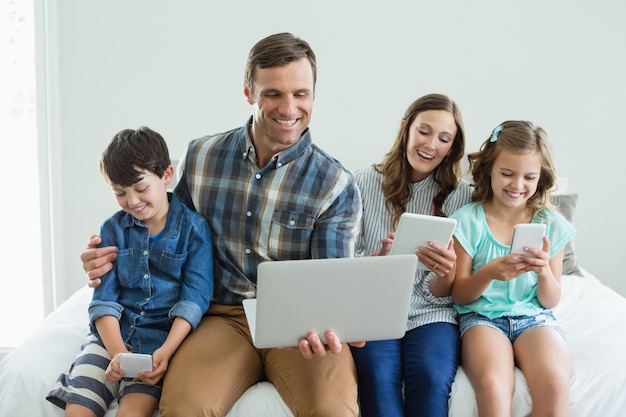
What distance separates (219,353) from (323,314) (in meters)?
0.33

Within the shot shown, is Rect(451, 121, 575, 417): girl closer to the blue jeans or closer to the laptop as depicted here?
the blue jeans

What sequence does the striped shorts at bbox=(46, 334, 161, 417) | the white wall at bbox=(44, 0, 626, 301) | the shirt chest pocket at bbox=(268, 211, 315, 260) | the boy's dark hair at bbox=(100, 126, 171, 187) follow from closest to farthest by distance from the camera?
the striped shorts at bbox=(46, 334, 161, 417), the boy's dark hair at bbox=(100, 126, 171, 187), the shirt chest pocket at bbox=(268, 211, 315, 260), the white wall at bbox=(44, 0, 626, 301)

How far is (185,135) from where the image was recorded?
9.48 ft

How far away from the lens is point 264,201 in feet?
5.56

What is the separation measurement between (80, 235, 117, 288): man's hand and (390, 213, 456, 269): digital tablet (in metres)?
0.72

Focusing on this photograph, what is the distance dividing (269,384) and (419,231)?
54cm

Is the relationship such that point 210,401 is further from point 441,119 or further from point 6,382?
point 441,119

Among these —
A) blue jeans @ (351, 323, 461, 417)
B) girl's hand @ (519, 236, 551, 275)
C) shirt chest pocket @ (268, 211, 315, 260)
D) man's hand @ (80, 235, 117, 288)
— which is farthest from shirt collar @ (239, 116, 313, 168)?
girl's hand @ (519, 236, 551, 275)

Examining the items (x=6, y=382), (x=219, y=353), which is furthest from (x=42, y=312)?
(x=219, y=353)

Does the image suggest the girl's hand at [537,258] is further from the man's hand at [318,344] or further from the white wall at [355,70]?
the white wall at [355,70]

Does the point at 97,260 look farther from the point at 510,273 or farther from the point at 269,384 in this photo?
the point at 510,273

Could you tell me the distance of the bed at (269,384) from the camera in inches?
58.6

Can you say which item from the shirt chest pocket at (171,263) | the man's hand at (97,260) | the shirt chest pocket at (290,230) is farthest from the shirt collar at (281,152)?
the man's hand at (97,260)

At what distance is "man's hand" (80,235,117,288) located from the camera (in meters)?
1.57
